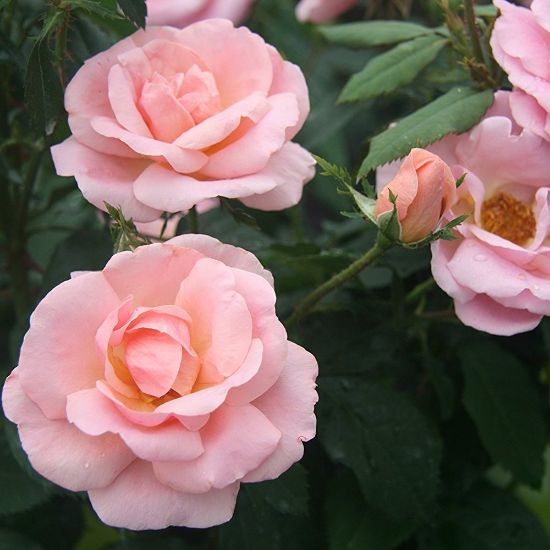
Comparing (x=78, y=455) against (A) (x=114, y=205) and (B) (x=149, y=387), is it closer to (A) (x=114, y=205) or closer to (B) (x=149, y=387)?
(B) (x=149, y=387)

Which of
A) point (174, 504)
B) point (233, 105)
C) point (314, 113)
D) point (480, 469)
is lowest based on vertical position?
point (480, 469)

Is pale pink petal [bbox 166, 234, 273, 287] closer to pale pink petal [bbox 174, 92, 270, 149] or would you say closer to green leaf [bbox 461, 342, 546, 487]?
pale pink petal [bbox 174, 92, 270, 149]

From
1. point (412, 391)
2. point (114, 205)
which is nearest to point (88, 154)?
point (114, 205)

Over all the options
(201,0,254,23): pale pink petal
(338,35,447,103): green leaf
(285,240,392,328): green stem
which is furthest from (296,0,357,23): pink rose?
(285,240,392,328): green stem

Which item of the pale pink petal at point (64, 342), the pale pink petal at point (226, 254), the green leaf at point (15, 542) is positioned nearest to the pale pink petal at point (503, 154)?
the pale pink petal at point (226, 254)

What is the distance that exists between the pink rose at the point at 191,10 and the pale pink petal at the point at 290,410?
0.72m

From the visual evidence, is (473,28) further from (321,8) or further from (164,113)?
(321,8)

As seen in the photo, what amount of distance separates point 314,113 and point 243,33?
0.53 metres

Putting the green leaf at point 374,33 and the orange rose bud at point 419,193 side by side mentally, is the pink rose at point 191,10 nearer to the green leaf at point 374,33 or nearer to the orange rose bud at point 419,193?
the green leaf at point 374,33

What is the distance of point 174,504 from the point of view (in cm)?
53

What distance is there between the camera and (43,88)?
0.67 m

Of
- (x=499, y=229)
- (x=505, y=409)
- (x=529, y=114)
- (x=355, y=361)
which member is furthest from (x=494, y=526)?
(x=529, y=114)

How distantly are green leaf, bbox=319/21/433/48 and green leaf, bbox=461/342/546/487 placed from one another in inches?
12.6

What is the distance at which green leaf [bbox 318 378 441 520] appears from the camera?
781 mm
